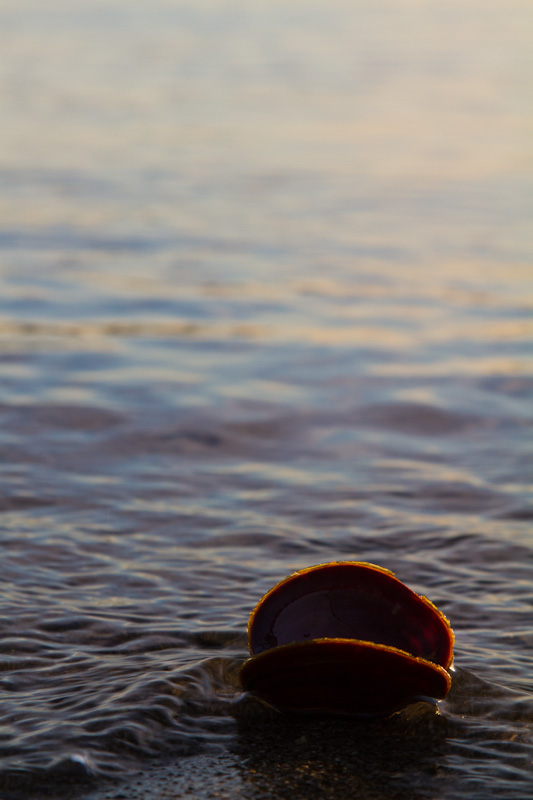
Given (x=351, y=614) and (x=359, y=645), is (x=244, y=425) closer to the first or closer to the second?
(x=351, y=614)

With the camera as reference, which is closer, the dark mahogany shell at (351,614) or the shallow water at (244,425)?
the shallow water at (244,425)

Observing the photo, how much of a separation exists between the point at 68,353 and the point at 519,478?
292 centimetres

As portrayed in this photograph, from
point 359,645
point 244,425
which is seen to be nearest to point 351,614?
point 359,645

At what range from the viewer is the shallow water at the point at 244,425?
110 inches

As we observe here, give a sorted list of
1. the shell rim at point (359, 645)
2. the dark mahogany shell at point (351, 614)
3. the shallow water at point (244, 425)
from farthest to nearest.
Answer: the dark mahogany shell at point (351, 614) → the shallow water at point (244, 425) → the shell rim at point (359, 645)

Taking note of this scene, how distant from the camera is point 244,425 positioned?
223 inches

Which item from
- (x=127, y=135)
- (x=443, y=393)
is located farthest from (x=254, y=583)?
(x=127, y=135)

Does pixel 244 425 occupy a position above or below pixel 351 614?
above

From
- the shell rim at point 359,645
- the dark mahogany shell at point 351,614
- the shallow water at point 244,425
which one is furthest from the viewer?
the dark mahogany shell at point 351,614

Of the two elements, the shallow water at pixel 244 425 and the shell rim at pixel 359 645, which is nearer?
the shell rim at pixel 359 645

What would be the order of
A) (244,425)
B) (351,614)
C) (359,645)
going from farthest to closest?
(244,425) < (351,614) < (359,645)

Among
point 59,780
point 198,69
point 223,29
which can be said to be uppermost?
point 223,29

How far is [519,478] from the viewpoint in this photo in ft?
16.5

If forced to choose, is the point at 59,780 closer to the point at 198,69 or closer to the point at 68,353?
the point at 68,353
